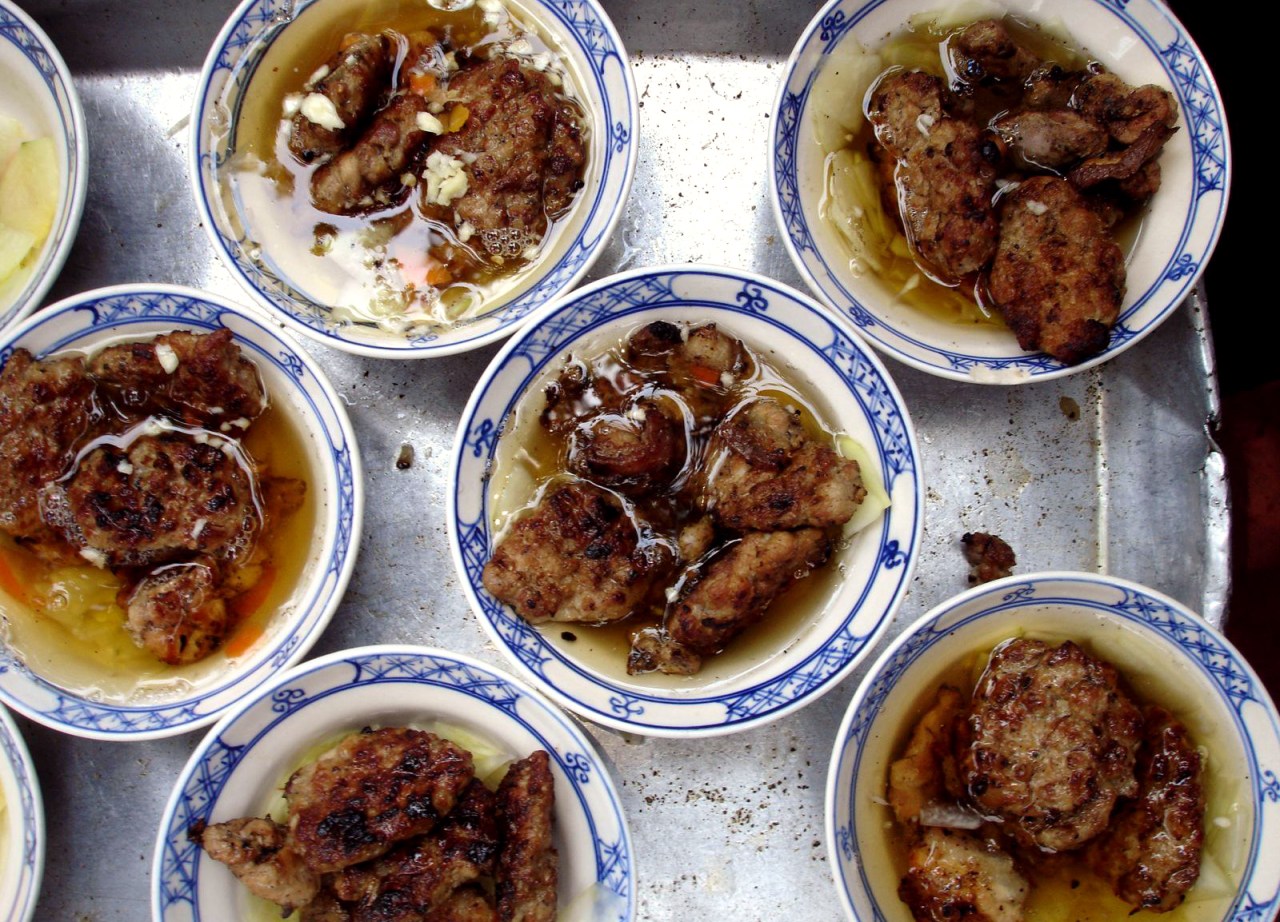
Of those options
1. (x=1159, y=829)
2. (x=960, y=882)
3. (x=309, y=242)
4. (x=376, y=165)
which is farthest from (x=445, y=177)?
(x=1159, y=829)

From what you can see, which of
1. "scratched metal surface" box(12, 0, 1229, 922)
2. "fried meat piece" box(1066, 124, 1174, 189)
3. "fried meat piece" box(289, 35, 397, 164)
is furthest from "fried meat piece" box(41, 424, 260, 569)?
"fried meat piece" box(1066, 124, 1174, 189)

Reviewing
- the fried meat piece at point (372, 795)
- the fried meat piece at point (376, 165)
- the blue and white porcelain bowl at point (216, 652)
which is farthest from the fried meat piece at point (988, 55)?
the fried meat piece at point (372, 795)

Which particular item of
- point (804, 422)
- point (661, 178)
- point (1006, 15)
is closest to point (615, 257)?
point (661, 178)

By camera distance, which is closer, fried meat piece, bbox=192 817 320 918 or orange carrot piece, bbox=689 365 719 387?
fried meat piece, bbox=192 817 320 918

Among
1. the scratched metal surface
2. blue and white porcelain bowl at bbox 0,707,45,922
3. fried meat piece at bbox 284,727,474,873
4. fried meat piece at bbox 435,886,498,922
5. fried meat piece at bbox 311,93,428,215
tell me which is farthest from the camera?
the scratched metal surface

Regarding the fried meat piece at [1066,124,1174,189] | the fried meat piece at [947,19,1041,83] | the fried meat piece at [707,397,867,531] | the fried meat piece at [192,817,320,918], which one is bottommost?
the fried meat piece at [192,817,320,918]

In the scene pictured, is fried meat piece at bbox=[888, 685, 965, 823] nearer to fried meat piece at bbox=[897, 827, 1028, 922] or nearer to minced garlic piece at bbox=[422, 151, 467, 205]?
fried meat piece at bbox=[897, 827, 1028, 922]
